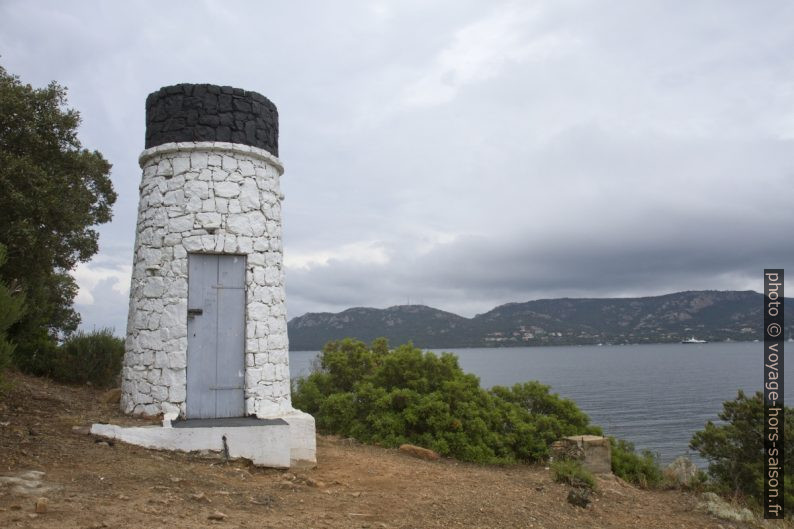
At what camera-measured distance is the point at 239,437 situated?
7.74 m

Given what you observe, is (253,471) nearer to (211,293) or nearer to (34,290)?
(211,293)

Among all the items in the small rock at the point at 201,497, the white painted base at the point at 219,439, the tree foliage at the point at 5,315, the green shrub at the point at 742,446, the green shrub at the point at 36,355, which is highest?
the tree foliage at the point at 5,315

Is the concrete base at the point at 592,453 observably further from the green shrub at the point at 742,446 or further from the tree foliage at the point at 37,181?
the tree foliage at the point at 37,181

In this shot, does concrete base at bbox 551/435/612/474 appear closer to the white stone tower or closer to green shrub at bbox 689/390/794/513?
the white stone tower

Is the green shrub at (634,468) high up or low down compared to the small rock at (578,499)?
down

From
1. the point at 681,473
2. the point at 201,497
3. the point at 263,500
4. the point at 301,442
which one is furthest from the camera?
the point at 681,473

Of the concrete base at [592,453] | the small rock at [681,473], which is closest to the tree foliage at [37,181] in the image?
the concrete base at [592,453]

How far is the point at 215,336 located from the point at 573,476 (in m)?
5.81

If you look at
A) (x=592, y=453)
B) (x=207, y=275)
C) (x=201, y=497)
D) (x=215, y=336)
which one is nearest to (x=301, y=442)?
(x=215, y=336)

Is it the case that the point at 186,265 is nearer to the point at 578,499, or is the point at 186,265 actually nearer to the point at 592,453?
the point at 578,499

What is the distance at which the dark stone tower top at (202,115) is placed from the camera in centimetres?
880

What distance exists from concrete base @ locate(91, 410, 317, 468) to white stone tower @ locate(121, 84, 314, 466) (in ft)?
0.13

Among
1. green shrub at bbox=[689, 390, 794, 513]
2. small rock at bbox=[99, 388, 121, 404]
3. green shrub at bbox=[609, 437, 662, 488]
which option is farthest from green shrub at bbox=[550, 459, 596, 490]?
green shrub at bbox=[689, 390, 794, 513]

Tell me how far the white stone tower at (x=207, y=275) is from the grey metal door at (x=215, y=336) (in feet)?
0.05
